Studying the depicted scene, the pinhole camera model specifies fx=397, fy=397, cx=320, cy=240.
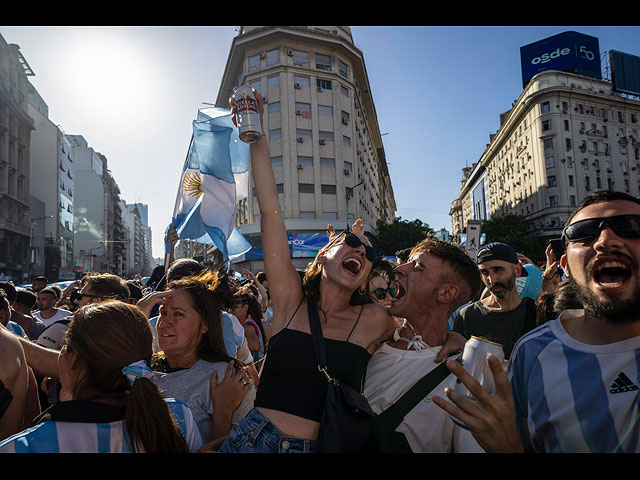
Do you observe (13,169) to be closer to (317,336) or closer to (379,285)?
(379,285)

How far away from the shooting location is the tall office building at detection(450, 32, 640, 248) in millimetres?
51562

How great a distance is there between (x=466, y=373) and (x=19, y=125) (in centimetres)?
6439

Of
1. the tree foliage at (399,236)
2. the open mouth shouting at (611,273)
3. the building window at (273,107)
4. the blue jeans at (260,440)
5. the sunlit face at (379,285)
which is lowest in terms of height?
the blue jeans at (260,440)

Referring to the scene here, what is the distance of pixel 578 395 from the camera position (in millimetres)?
1450

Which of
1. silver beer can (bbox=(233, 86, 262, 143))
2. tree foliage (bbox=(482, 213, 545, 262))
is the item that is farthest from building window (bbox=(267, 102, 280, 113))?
silver beer can (bbox=(233, 86, 262, 143))

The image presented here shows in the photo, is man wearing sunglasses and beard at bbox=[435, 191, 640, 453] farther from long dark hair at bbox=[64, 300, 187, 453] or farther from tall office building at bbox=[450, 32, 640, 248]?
tall office building at bbox=[450, 32, 640, 248]

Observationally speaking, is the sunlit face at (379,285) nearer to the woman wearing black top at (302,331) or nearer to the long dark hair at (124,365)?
the woman wearing black top at (302,331)

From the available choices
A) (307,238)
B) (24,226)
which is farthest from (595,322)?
(24,226)

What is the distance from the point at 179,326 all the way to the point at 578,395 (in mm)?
2178

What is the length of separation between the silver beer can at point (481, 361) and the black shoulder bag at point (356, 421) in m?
0.65

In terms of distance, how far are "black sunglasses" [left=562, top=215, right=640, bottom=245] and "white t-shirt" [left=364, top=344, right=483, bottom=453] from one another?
894mm

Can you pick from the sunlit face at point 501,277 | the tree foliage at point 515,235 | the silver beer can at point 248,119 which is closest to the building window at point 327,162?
the tree foliage at point 515,235

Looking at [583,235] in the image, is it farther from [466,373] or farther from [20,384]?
[20,384]

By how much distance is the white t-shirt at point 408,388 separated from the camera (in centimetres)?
190
